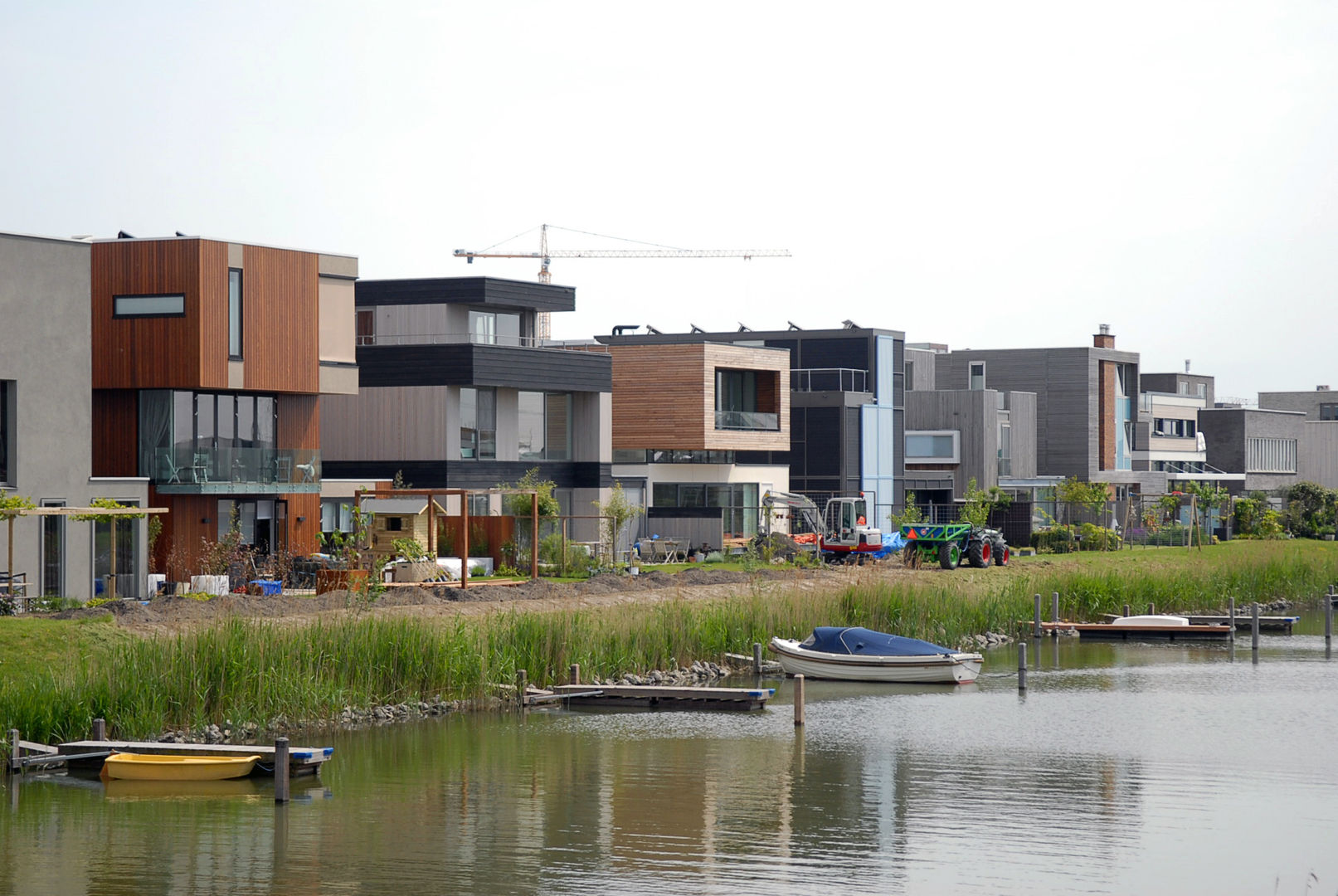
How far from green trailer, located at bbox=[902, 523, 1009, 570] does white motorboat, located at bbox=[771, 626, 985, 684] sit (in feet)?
44.1

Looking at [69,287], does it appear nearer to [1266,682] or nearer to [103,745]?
[103,745]

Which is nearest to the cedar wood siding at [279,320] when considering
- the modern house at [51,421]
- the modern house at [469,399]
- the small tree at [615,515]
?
the modern house at [469,399]

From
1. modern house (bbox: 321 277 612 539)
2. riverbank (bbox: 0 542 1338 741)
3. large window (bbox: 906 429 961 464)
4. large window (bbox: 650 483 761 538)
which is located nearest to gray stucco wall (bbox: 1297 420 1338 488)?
large window (bbox: 906 429 961 464)

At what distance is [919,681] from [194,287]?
20617 millimetres

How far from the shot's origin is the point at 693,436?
185 ft

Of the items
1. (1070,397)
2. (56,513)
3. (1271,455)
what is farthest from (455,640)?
(1271,455)

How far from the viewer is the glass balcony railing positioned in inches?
2266

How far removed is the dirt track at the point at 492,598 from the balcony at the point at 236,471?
8.07m

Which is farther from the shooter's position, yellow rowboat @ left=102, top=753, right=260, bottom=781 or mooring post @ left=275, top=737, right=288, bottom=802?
yellow rowboat @ left=102, top=753, right=260, bottom=781

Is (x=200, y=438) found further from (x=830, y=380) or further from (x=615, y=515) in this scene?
(x=830, y=380)

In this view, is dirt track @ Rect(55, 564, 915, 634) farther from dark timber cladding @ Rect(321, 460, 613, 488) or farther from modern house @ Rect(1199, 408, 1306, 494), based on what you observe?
modern house @ Rect(1199, 408, 1306, 494)

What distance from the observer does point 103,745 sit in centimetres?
2183

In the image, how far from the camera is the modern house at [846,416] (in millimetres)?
63688

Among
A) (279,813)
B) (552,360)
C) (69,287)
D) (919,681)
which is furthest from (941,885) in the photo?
(552,360)
